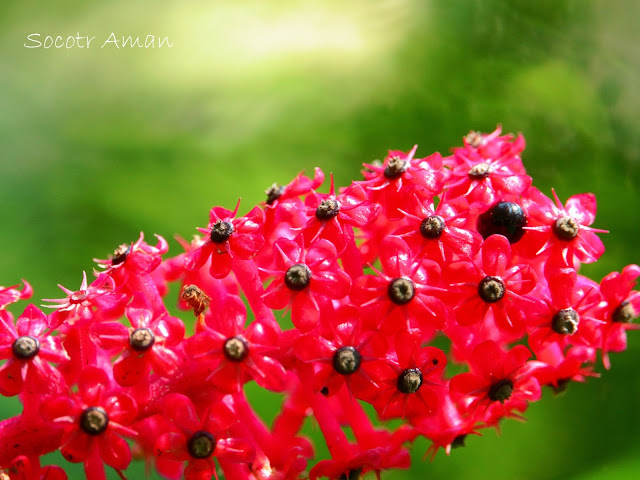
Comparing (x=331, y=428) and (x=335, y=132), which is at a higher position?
(x=335, y=132)

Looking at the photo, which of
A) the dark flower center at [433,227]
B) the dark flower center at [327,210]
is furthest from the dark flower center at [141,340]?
the dark flower center at [433,227]

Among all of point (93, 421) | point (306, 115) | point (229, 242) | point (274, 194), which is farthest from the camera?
point (306, 115)

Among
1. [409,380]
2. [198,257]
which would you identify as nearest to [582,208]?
[409,380]

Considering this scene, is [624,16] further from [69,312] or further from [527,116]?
[69,312]

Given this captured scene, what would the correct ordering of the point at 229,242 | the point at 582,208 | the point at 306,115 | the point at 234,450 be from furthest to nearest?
the point at 306,115
the point at 582,208
the point at 229,242
the point at 234,450

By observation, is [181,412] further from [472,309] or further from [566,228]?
[566,228]

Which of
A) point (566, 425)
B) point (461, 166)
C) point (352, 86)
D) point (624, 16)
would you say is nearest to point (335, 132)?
point (352, 86)

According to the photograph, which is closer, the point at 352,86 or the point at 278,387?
the point at 278,387
